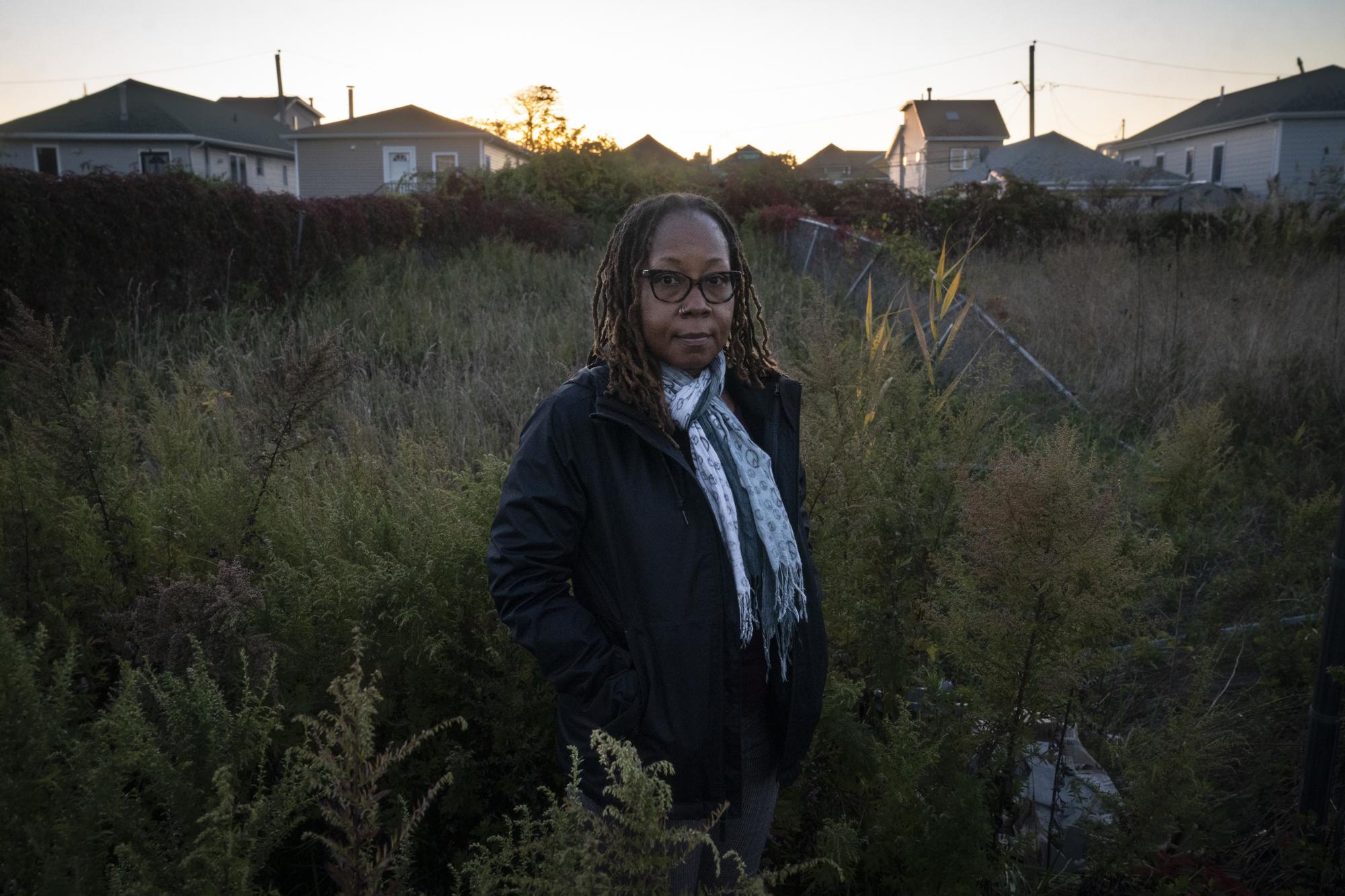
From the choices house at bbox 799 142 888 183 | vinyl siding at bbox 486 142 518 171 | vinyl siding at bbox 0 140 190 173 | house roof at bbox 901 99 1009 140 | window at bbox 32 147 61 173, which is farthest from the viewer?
house at bbox 799 142 888 183

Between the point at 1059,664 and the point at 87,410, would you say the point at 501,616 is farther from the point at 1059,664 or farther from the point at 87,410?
the point at 87,410

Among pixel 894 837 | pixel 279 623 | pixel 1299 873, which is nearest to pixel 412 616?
pixel 279 623

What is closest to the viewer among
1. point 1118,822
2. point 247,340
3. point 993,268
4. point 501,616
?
point 501,616

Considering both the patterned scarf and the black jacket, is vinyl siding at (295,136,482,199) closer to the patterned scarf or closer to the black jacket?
the patterned scarf

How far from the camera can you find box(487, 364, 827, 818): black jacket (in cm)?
183

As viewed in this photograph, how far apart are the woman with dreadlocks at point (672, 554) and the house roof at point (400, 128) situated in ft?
124

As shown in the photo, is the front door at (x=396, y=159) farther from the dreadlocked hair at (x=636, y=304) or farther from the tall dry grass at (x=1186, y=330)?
the dreadlocked hair at (x=636, y=304)

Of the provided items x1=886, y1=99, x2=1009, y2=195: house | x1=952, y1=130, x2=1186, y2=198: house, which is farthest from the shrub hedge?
x1=886, y1=99, x2=1009, y2=195: house

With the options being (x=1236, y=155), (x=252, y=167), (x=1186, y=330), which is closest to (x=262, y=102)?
(x=252, y=167)

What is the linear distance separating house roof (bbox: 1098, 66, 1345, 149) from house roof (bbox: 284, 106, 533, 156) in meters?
32.8

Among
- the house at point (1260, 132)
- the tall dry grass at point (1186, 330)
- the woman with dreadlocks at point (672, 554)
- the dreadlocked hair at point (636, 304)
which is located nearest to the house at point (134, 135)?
the tall dry grass at point (1186, 330)

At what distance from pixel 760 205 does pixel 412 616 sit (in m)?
16.7

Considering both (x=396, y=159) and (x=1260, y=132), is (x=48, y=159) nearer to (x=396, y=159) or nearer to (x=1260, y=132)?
(x=396, y=159)

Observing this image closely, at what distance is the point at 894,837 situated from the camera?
2143 mm
